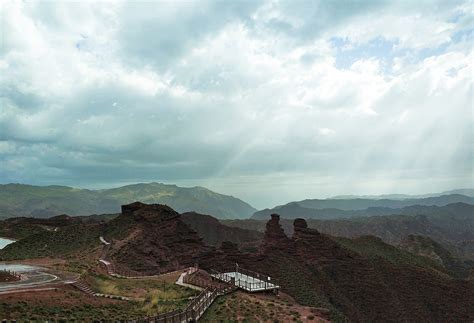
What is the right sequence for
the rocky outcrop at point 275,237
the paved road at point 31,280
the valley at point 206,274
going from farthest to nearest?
1. the rocky outcrop at point 275,237
2. the valley at point 206,274
3. the paved road at point 31,280

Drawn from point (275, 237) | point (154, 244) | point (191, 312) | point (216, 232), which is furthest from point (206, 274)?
point (216, 232)

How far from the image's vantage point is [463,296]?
81.4 m

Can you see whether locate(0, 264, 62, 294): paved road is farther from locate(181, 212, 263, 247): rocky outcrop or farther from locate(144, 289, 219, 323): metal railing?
locate(181, 212, 263, 247): rocky outcrop

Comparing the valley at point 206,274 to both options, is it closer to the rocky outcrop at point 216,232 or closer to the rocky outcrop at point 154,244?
the rocky outcrop at point 154,244

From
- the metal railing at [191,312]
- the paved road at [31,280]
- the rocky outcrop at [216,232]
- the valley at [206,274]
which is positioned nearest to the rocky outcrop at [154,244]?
the valley at [206,274]

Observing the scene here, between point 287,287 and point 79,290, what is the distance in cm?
3722

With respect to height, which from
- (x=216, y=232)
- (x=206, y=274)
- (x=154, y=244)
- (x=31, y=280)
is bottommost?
(x=216, y=232)

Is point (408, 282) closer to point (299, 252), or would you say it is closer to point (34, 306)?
point (299, 252)

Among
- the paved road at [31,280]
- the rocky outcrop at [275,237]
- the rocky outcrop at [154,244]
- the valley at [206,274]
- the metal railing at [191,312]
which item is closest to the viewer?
the metal railing at [191,312]

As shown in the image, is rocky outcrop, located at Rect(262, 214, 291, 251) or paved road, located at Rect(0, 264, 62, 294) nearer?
paved road, located at Rect(0, 264, 62, 294)

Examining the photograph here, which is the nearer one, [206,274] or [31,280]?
[31,280]

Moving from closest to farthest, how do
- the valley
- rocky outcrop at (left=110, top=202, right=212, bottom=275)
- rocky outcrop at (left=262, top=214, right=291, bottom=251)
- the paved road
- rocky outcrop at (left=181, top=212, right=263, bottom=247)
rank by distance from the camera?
the paved road < the valley < rocky outcrop at (left=110, top=202, right=212, bottom=275) < rocky outcrop at (left=262, top=214, right=291, bottom=251) < rocky outcrop at (left=181, top=212, right=263, bottom=247)

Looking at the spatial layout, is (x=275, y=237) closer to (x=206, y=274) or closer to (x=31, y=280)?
(x=206, y=274)

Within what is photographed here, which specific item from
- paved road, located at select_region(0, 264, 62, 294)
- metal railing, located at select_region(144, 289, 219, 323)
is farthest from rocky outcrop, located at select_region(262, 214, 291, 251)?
paved road, located at select_region(0, 264, 62, 294)
